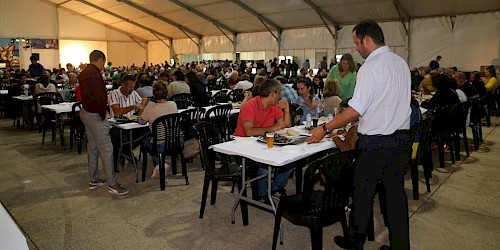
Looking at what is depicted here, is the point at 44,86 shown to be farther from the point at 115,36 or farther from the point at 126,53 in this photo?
the point at 126,53

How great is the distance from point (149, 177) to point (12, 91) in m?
6.51

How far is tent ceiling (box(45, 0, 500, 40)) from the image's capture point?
40.2 feet

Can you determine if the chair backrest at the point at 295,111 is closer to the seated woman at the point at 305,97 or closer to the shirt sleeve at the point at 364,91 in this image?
the seated woman at the point at 305,97

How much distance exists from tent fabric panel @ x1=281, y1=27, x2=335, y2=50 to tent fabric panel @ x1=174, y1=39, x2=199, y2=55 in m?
6.68

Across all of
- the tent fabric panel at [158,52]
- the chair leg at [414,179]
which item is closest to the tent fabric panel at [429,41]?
the chair leg at [414,179]

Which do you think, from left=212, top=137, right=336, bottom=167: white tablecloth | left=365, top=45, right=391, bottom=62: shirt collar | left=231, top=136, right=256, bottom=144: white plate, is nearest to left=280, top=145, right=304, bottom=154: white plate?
left=212, top=137, right=336, bottom=167: white tablecloth

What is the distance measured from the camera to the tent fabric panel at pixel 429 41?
501 inches

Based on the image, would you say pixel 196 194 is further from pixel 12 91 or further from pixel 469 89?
pixel 12 91

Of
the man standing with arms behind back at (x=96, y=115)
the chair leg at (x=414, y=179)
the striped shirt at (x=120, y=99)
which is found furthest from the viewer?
the striped shirt at (x=120, y=99)

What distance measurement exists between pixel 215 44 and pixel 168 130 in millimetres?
16645

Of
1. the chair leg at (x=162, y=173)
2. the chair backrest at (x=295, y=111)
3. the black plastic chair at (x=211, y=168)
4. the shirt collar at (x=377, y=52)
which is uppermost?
the shirt collar at (x=377, y=52)

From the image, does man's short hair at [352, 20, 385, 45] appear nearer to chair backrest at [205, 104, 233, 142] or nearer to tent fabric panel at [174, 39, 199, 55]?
chair backrest at [205, 104, 233, 142]

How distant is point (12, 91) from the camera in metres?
9.30

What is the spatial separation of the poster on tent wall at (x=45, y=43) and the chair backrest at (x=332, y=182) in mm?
22115
